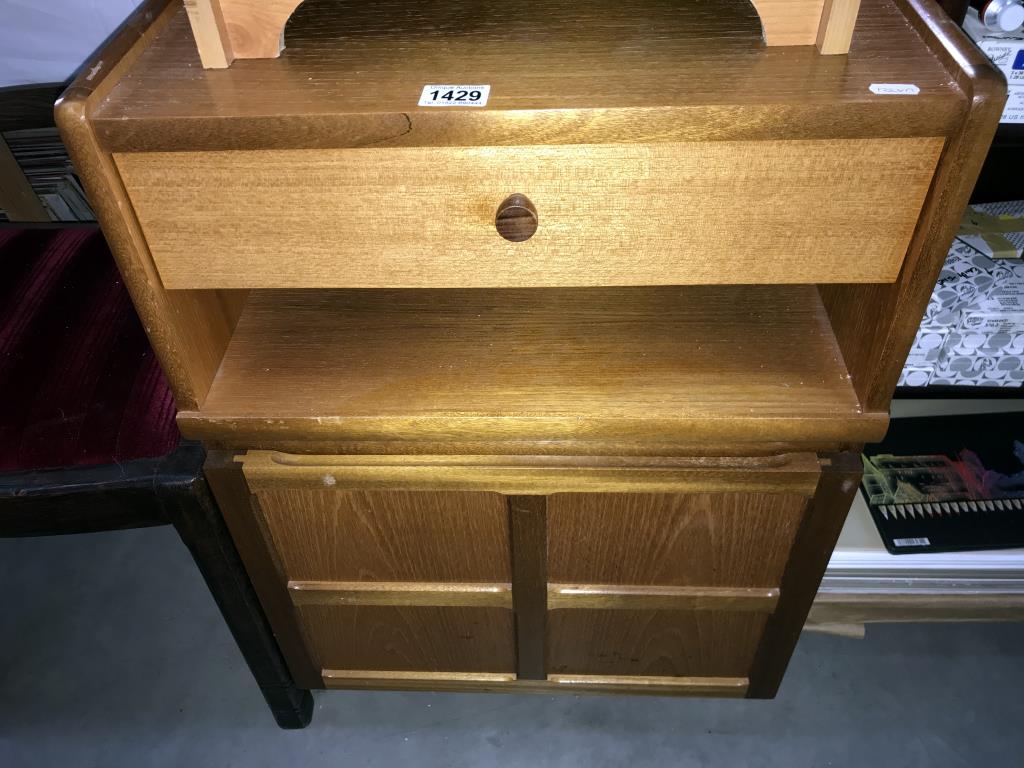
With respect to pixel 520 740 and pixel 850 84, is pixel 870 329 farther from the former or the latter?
pixel 520 740

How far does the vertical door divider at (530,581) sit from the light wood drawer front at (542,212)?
29cm

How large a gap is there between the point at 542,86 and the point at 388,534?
0.53 meters

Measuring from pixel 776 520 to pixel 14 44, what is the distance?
1.28m

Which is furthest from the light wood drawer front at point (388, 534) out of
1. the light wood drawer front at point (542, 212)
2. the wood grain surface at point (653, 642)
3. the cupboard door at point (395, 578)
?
the light wood drawer front at point (542, 212)

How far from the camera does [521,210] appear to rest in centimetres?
67

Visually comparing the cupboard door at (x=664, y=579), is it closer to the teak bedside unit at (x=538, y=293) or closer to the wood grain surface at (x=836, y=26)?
the teak bedside unit at (x=538, y=293)

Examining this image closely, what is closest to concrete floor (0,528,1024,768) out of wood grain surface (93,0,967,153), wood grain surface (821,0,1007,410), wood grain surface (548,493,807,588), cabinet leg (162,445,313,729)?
cabinet leg (162,445,313,729)

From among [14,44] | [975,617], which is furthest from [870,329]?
[14,44]

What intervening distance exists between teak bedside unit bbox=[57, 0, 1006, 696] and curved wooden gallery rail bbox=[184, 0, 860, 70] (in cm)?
1

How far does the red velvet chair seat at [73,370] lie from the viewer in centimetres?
92

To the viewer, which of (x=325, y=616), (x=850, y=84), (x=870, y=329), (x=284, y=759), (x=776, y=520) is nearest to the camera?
(x=850, y=84)

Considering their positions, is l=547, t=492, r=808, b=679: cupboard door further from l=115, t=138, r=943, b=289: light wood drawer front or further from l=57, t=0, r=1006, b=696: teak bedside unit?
l=115, t=138, r=943, b=289: light wood drawer front

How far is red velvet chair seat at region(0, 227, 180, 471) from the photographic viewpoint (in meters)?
0.92

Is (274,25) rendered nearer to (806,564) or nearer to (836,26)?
(836,26)
